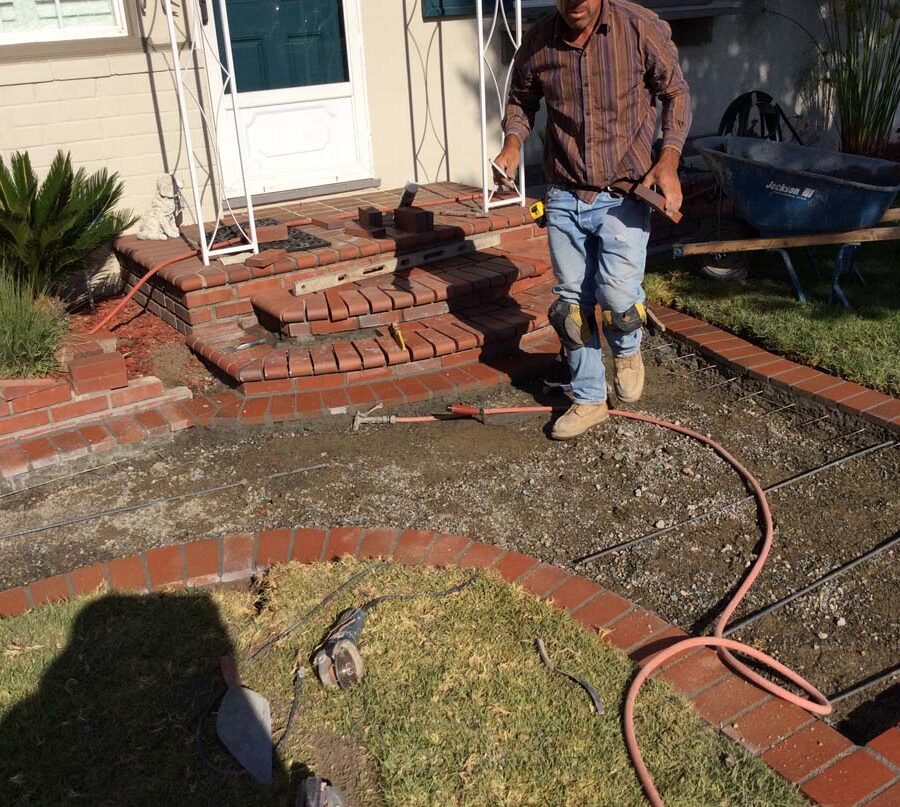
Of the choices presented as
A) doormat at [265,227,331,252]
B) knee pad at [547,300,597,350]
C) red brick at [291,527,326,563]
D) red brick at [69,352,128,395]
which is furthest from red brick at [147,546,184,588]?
doormat at [265,227,331,252]

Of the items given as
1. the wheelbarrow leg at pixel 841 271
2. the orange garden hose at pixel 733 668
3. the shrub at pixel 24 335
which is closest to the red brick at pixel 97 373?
the shrub at pixel 24 335

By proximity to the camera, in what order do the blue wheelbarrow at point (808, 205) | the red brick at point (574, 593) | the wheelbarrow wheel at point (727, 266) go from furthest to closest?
the wheelbarrow wheel at point (727, 266)
the blue wheelbarrow at point (808, 205)
the red brick at point (574, 593)

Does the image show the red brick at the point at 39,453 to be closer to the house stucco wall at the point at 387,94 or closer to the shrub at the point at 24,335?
the shrub at the point at 24,335

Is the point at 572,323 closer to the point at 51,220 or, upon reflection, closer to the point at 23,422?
the point at 23,422

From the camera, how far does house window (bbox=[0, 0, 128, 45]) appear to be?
555 cm

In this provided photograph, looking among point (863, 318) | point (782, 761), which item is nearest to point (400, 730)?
point (782, 761)

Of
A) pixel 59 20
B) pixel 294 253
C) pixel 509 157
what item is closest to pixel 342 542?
pixel 509 157

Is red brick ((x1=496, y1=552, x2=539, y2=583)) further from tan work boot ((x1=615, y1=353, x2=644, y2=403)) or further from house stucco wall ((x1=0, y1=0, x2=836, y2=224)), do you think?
house stucco wall ((x1=0, y1=0, x2=836, y2=224))

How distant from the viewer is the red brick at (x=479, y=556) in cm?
342

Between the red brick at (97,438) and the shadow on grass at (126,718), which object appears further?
the red brick at (97,438)

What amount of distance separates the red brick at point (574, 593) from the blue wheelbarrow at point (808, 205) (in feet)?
9.19

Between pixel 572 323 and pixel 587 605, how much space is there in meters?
1.51

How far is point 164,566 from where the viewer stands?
349 cm

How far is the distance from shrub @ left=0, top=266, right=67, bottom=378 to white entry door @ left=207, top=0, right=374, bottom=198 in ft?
7.04
